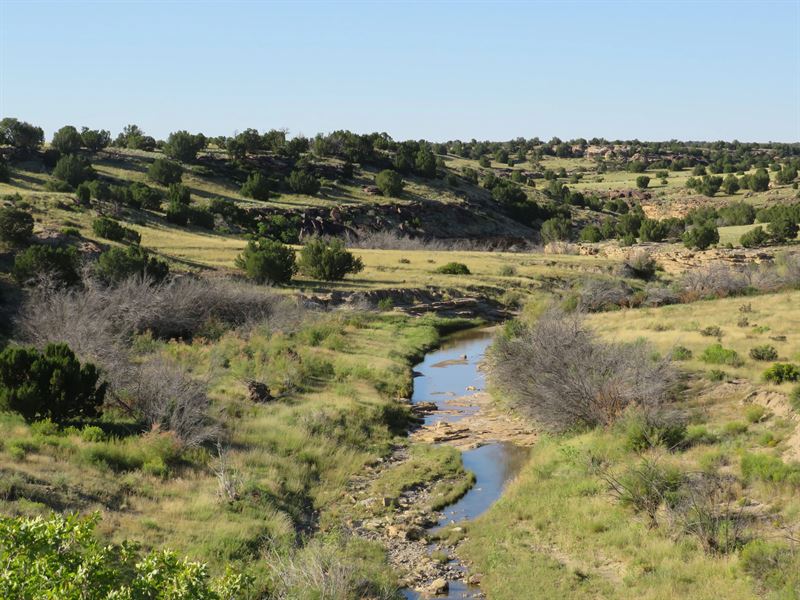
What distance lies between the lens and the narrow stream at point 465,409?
58.7 feet

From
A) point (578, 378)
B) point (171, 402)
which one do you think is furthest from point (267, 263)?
point (578, 378)

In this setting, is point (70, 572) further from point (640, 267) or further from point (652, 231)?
point (652, 231)

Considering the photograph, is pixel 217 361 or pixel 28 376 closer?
pixel 28 376

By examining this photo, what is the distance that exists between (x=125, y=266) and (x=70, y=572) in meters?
28.4

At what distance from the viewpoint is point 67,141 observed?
2736 inches

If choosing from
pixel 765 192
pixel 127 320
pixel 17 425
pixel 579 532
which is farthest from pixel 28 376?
pixel 765 192

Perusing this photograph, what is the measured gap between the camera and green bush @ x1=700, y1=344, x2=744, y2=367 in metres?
25.1

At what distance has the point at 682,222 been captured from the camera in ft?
243

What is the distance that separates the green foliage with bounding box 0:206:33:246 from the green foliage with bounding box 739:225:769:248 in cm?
5040

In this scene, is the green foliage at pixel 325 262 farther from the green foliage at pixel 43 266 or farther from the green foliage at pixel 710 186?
the green foliage at pixel 710 186

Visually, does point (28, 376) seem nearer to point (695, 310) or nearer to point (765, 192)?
point (695, 310)

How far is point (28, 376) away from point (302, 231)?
4657cm

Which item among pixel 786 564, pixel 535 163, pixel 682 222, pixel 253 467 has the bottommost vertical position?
pixel 253 467

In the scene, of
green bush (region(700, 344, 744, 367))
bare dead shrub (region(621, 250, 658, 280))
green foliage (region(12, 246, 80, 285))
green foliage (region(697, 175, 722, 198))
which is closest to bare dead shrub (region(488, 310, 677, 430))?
green bush (region(700, 344, 744, 367))
